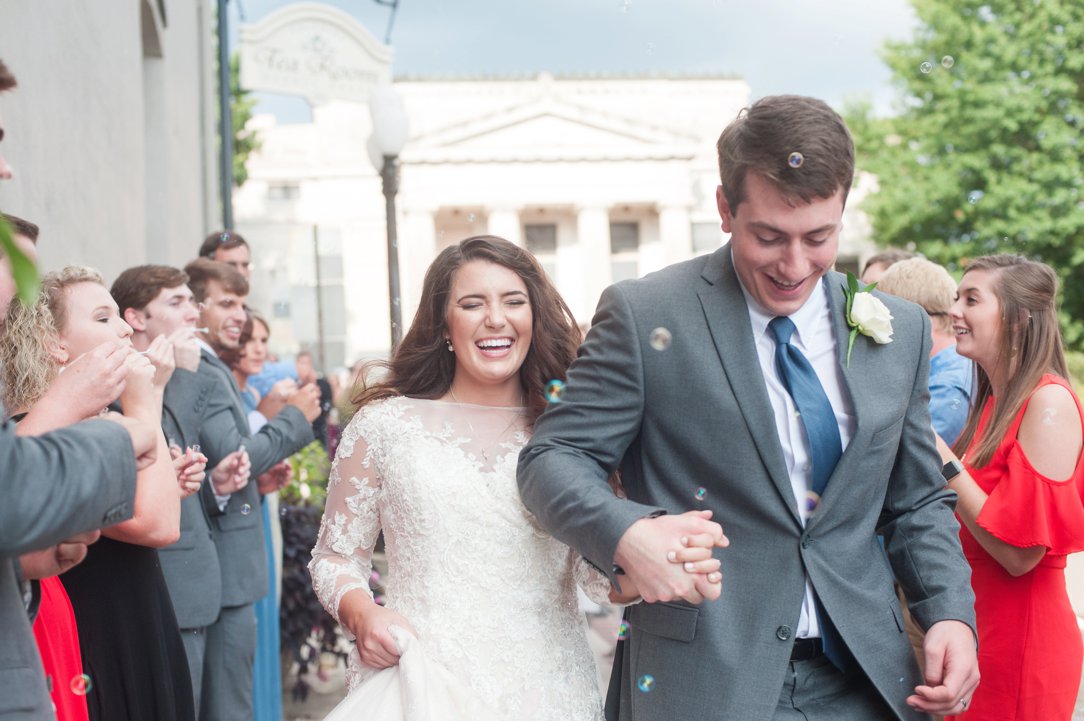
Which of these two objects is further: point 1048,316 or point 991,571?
point 1048,316

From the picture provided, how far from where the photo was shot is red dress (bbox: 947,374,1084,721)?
343 centimetres

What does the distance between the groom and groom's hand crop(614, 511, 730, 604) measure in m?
0.07

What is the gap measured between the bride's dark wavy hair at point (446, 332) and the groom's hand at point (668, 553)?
105 cm

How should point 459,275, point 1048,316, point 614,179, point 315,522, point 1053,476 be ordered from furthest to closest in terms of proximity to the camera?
point 614,179
point 315,522
point 1048,316
point 1053,476
point 459,275

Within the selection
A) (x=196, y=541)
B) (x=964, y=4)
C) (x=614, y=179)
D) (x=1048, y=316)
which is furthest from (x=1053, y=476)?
(x=614, y=179)

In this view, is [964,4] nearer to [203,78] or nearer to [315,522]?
[203,78]

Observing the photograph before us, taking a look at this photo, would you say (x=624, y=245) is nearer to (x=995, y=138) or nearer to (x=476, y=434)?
(x=995, y=138)

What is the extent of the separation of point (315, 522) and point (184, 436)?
9.53 ft

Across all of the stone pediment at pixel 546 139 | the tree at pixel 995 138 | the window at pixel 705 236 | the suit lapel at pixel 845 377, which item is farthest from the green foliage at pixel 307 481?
the stone pediment at pixel 546 139

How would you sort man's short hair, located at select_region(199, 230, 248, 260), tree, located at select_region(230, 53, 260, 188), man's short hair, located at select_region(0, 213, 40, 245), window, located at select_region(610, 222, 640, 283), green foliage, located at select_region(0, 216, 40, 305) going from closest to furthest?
green foliage, located at select_region(0, 216, 40, 305)
man's short hair, located at select_region(0, 213, 40, 245)
man's short hair, located at select_region(199, 230, 248, 260)
tree, located at select_region(230, 53, 260, 188)
window, located at select_region(610, 222, 640, 283)

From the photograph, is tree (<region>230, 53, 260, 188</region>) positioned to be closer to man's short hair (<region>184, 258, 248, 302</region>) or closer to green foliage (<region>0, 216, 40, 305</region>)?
man's short hair (<region>184, 258, 248, 302</region>)

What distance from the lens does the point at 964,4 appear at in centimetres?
2972

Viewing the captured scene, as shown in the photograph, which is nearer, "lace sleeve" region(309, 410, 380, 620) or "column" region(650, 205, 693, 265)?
"lace sleeve" region(309, 410, 380, 620)

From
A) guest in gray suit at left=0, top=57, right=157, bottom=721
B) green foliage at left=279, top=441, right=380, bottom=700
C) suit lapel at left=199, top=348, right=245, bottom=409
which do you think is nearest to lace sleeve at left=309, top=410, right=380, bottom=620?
guest in gray suit at left=0, top=57, right=157, bottom=721
